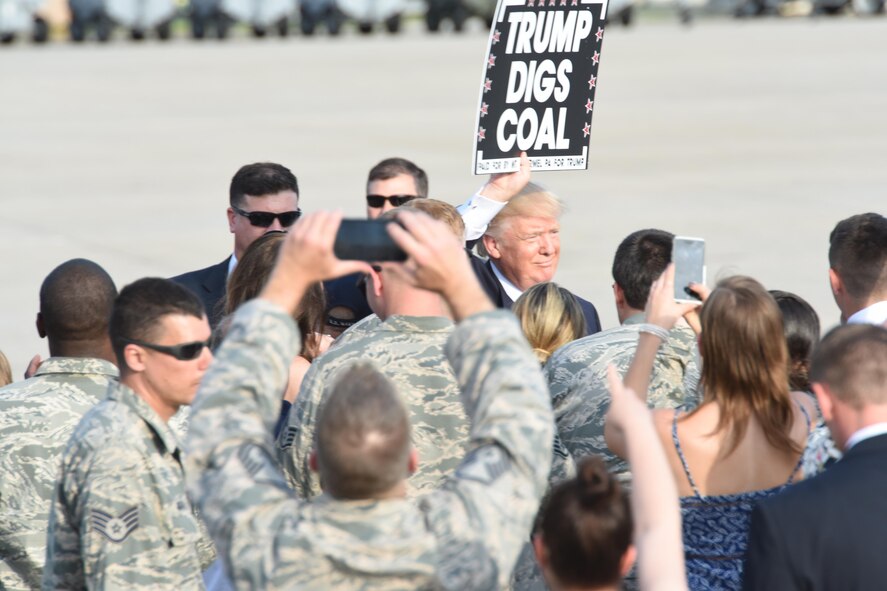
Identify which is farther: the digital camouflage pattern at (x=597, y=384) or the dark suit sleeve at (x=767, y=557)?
the digital camouflage pattern at (x=597, y=384)

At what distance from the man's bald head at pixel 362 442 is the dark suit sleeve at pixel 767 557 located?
36.9 inches

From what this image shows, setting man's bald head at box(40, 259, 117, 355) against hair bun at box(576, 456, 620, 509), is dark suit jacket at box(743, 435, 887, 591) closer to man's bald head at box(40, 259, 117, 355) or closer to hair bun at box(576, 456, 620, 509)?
hair bun at box(576, 456, 620, 509)

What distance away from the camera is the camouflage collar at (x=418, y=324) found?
371cm

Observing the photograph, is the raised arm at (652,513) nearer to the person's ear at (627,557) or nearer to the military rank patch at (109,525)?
the person's ear at (627,557)

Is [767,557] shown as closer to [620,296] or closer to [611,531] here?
[611,531]

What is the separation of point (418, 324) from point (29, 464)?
126 centimetres

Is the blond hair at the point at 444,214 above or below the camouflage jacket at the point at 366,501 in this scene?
above

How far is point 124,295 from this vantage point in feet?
11.7

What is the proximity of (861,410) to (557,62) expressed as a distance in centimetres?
270

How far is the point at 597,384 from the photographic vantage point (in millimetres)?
4203

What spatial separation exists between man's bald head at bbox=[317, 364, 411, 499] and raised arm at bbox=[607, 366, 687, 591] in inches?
18.6

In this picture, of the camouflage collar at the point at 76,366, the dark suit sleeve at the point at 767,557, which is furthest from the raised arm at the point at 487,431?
the camouflage collar at the point at 76,366

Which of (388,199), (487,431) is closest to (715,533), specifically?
(487,431)

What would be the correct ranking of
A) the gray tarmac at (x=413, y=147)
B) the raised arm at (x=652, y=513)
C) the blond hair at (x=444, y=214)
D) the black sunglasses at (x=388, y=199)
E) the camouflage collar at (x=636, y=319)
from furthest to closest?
the gray tarmac at (x=413, y=147), the black sunglasses at (x=388, y=199), the camouflage collar at (x=636, y=319), the blond hair at (x=444, y=214), the raised arm at (x=652, y=513)
